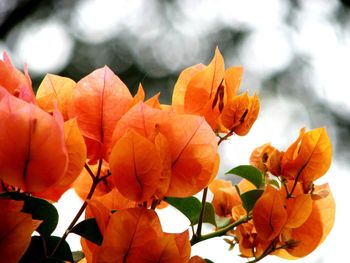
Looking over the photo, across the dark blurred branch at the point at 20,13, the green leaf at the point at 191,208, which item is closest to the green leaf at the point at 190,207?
the green leaf at the point at 191,208

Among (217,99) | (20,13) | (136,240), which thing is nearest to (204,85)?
(217,99)

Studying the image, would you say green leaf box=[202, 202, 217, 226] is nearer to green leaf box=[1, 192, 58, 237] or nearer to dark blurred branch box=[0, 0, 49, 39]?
green leaf box=[1, 192, 58, 237]

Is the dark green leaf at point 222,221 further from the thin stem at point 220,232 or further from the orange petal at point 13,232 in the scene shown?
the orange petal at point 13,232

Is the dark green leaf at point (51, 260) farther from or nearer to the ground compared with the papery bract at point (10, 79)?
nearer to the ground

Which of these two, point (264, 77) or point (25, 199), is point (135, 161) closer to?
point (25, 199)

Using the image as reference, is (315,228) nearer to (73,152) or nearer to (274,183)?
(274,183)

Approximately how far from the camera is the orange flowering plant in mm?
331

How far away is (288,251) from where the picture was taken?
43 cm

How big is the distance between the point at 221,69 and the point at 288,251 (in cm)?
12

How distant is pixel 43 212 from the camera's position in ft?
1.19

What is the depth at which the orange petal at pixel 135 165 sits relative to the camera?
0.34 m

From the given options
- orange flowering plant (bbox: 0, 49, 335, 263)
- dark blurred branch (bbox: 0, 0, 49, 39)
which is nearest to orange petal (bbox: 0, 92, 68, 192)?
orange flowering plant (bbox: 0, 49, 335, 263)

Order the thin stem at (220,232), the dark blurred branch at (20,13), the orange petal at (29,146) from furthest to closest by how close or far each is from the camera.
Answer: the dark blurred branch at (20,13), the thin stem at (220,232), the orange petal at (29,146)

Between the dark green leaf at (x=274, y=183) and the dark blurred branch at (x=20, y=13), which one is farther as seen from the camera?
the dark blurred branch at (x=20, y=13)
